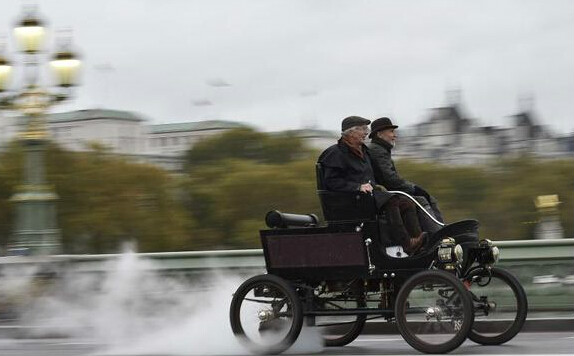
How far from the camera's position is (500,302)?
8.81 metres

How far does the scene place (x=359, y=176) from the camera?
27.8 feet

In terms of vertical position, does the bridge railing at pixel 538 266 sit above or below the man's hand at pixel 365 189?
below

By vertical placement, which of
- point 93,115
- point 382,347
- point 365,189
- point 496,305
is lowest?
point 382,347

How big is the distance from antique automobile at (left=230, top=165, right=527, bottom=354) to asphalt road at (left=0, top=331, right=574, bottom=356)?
0.82 ft

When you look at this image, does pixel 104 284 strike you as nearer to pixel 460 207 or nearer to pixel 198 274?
pixel 198 274

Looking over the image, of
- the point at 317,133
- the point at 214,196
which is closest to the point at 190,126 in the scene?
the point at 317,133

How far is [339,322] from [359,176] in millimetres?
1433

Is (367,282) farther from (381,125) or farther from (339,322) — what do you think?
(381,125)

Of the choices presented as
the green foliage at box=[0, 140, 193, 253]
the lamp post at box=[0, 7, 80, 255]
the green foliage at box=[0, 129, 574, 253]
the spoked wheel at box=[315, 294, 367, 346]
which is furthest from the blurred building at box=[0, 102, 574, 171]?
the spoked wheel at box=[315, 294, 367, 346]

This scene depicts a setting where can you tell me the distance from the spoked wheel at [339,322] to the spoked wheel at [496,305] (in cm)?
86

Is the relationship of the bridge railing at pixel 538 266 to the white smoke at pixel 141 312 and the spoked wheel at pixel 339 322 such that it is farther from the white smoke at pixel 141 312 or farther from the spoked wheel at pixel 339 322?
the spoked wheel at pixel 339 322

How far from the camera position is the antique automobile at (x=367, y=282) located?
8.16 m

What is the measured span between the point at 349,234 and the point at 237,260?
6115mm

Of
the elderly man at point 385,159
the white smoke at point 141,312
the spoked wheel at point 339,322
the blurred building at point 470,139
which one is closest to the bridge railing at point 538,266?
the white smoke at point 141,312
